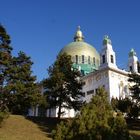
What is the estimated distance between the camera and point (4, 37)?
42719 mm

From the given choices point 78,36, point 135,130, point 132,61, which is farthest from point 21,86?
point 78,36

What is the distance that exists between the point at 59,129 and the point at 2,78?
71.4ft

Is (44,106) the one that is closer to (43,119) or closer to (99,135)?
(43,119)

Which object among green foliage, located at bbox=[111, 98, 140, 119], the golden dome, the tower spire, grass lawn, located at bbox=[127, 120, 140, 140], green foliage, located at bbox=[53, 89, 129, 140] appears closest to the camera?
green foliage, located at bbox=[53, 89, 129, 140]

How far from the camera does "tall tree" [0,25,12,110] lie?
40991 mm

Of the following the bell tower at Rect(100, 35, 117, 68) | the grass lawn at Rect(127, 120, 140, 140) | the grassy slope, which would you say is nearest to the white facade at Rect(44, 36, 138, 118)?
the bell tower at Rect(100, 35, 117, 68)

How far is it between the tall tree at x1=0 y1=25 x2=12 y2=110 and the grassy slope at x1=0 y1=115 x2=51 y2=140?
234 centimetres

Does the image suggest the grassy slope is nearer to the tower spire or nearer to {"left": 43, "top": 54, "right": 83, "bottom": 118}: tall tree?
{"left": 43, "top": 54, "right": 83, "bottom": 118}: tall tree

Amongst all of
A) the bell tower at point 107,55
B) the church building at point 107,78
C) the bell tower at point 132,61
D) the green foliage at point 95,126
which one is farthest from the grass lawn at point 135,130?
the bell tower at point 132,61

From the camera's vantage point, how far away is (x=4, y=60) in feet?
137

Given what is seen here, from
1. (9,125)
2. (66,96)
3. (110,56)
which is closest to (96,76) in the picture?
(110,56)

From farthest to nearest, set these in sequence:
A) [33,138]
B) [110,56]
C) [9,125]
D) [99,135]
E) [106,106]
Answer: [110,56], [9,125], [33,138], [106,106], [99,135]

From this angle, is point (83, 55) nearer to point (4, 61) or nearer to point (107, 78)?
point (107, 78)

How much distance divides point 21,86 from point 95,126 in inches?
895
